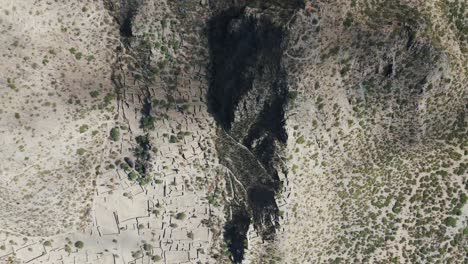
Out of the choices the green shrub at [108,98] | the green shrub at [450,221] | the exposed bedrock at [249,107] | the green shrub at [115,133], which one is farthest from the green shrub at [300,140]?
the green shrub at [108,98]

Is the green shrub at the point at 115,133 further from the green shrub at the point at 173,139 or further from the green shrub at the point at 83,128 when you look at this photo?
the green shrub at the point at 173,139

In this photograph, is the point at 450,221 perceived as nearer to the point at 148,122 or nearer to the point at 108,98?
the point at 148,122

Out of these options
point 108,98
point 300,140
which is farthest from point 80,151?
point 300,140

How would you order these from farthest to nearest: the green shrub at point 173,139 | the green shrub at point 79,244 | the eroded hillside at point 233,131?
the green shrub at point 79,244
the green shrub at point 173,139
the eroded hillside at point 233,131

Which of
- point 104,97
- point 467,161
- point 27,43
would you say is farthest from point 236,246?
point 27,43

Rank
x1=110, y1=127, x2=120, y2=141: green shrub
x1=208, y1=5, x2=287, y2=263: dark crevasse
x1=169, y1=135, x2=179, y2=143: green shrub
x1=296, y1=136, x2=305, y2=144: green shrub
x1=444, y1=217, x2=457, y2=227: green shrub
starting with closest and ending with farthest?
x1=208, y1=5, x2=287, y2=263: dark crevasse → x1=296, y1=136, x2=305, y2=144: green shrub → x1=444, y1=217, x2=457, y2=227: green shrub → x1=110, y1=127, x2=120, y2=141: green shrub → x1=169, y1=135, x2=179, y2=143: green shrub

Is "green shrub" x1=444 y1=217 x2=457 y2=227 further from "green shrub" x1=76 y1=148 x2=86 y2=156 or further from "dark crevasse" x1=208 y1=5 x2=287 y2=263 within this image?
"green shrub" x1=76 y1=148 x2=86 y2=156

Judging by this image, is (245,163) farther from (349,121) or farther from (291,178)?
(349,121)

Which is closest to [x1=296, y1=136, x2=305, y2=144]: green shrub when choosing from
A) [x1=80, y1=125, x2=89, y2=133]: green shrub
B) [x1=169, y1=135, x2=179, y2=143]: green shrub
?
[x1=169, y1=135, x2=179, y2=143]: green shrub

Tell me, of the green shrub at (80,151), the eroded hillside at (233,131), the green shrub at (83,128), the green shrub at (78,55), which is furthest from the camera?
the green shrub at (80,151)

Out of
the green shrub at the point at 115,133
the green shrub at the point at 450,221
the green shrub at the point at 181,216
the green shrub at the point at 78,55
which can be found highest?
the green shrub at the point at 78,55
